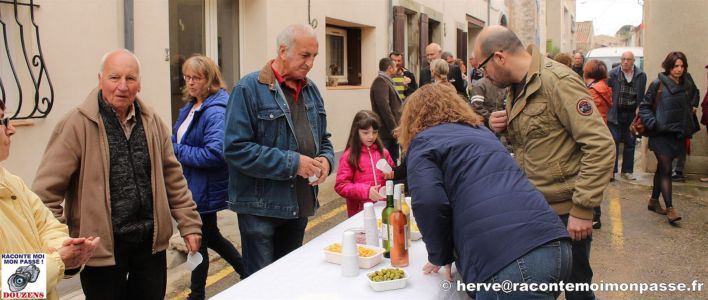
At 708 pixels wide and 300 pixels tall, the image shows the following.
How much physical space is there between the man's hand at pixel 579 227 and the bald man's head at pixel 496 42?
929 millimetres

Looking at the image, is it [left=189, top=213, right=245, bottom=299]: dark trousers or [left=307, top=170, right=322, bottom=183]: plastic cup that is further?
[left=189, top=213, right=245, bottom=299]: dark trousers

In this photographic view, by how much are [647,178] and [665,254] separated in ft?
13.9

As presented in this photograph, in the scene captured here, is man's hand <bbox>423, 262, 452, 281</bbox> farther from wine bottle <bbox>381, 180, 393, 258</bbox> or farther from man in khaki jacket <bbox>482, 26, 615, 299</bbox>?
man in khaki jacket <bbox>482, 26, 615, 299</bbox>

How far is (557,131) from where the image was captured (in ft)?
10.4

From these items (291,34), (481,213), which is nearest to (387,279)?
(481,213)

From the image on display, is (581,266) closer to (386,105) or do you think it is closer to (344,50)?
(386,105)

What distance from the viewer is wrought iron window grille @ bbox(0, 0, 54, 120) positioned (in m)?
4.54

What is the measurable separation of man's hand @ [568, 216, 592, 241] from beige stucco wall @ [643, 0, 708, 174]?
749 cm

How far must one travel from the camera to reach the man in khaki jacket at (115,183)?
9.12 ft

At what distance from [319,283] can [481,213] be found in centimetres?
81

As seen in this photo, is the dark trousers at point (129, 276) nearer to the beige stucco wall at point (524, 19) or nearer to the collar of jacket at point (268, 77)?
the collar of jacket at point (268, 77)

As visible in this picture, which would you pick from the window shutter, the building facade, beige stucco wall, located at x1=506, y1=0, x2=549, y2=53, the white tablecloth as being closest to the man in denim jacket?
the white tablecloth

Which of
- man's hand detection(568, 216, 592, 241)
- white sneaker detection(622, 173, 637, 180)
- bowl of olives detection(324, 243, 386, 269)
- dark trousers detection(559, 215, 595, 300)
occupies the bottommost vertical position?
white sneaker detection(622, 173, 637, 180)

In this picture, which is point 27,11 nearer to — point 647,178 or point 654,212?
point 654,212
